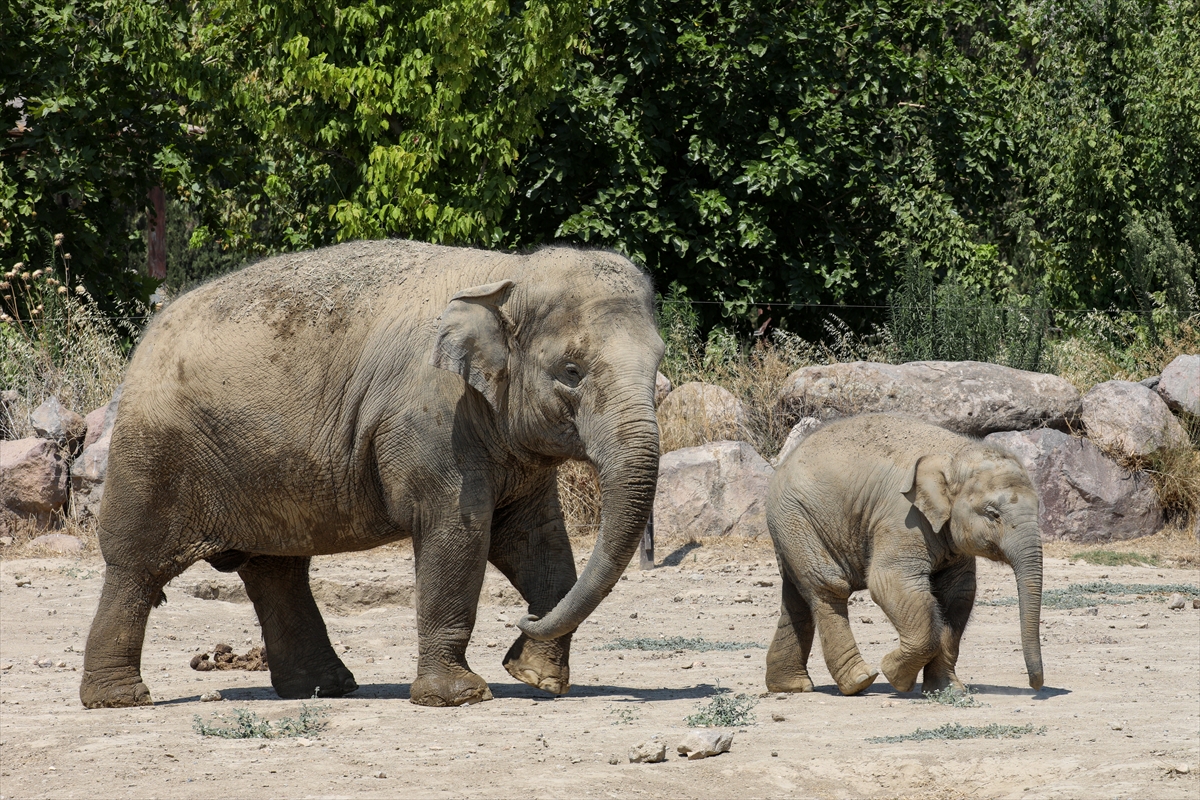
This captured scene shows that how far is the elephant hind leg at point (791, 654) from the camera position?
8.45 meters

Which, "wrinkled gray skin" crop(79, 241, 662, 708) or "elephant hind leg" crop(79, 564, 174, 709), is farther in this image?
"elephant hind leg" crop(79, 564, 174, 709)

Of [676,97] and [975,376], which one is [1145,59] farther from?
[975,376]

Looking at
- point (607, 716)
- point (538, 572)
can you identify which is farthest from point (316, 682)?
point (607, 716)

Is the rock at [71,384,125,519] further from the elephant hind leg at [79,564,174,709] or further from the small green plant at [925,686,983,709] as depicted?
the small green plant at [925,686,983,709]

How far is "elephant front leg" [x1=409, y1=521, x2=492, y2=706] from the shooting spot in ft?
25.1

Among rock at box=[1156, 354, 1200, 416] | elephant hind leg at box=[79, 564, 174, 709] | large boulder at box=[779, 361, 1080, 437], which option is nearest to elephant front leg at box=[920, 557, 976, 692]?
elephant hind leg at box=[79, 564, 174, 709]

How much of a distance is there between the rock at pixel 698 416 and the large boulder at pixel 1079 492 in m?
2.60

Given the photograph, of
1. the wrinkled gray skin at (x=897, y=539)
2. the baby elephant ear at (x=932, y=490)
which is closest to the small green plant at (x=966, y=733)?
the wrinkled gray skin at (x=897, y=539)

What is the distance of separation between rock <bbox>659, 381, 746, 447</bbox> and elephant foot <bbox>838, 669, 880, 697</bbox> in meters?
7.40

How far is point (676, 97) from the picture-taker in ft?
66.9

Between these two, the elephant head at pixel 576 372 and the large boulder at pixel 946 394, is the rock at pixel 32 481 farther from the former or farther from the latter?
the elephant head at pixel 576 372

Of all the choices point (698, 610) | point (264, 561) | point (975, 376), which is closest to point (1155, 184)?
point (975, 376)

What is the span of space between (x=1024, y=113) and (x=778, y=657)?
17923mm

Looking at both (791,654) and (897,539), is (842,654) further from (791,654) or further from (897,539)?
(897,539)
